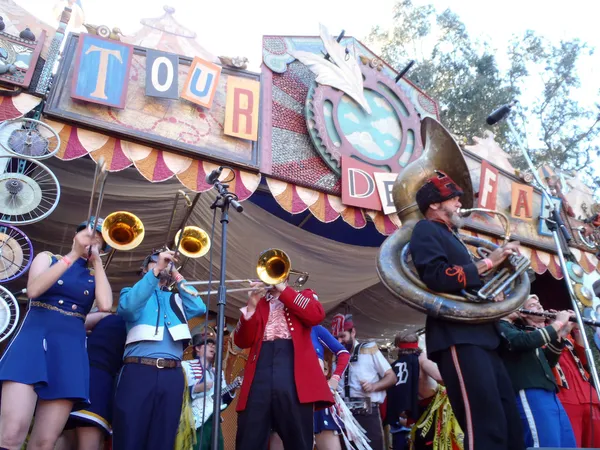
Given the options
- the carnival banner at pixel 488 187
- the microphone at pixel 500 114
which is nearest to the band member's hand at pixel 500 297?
the microphone at pixel 500 114

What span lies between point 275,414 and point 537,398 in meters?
1.92

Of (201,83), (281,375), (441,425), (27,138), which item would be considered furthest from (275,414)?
(201,83)

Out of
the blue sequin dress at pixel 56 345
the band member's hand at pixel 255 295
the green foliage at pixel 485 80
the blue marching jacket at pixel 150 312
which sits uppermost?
the green foliage at pixel 485 80

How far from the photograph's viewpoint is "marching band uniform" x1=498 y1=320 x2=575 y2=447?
3.77m

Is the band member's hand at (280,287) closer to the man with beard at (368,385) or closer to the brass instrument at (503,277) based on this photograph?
the brass instrument at (503,277)

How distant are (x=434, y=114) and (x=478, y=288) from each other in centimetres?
565

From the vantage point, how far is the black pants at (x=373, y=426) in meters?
5.86

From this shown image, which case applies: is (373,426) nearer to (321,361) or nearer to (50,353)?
(321,361)

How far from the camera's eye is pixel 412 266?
343 centimetres

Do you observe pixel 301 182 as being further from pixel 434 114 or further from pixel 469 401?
pixel 469 401

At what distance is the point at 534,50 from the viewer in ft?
67.6

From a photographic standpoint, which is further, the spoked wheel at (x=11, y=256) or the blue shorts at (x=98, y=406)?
the spoked wheel at (x=11, y=256)

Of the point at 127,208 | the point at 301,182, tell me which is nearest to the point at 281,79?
the point at 301,182

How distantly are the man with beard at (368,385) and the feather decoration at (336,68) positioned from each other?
129 inches
